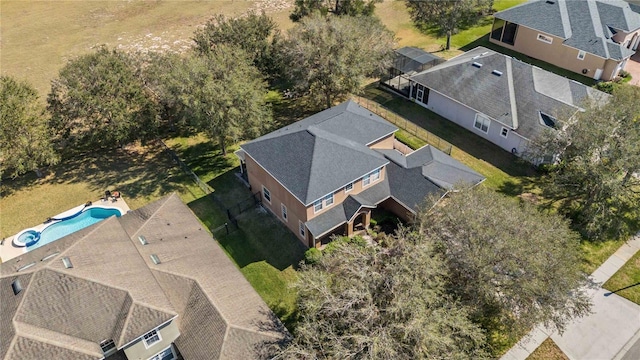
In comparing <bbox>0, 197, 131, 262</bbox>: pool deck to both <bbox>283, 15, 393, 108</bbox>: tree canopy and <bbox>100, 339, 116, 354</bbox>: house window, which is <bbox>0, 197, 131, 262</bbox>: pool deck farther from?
<bbox>283, 15, 393, 108</bbox>: tree canopy

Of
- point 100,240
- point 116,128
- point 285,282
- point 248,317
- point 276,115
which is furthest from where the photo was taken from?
point 276,115

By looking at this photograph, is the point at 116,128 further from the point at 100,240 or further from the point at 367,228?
the point at 367,228

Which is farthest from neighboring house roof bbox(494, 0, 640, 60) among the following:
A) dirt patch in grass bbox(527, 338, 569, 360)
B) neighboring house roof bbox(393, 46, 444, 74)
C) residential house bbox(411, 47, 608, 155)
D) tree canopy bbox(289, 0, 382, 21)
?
dirt patch in grass bbox(527, 338, 569, 360)

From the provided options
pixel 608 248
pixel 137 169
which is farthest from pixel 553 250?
pixel 137 169

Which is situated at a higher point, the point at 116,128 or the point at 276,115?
the point at 116,128

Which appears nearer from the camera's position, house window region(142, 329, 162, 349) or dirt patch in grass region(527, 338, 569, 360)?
house window region(142, 329, 162, 349)

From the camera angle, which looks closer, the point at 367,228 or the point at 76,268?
the point at 76,268
